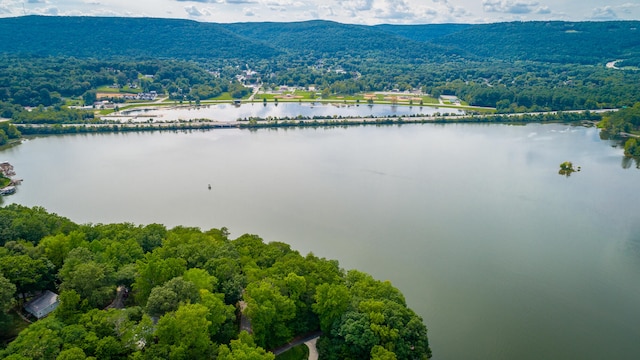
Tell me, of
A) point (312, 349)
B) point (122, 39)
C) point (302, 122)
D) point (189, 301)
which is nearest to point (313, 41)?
point (122, 39)

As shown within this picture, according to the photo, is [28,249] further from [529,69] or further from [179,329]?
[529,69]

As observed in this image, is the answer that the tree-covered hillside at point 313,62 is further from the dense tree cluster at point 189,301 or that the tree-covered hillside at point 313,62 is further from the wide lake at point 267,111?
the dense tree cluster at point 189,301

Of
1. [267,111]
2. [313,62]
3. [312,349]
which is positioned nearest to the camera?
[312,349]

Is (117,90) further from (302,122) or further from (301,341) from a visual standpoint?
(301,341)

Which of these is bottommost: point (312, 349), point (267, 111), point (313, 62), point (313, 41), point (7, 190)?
point (312, 349)

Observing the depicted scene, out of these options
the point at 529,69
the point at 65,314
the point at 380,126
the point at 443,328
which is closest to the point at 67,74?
the point at 380,126

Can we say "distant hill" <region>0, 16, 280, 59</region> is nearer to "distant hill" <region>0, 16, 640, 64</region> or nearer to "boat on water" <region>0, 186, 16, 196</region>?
"distant hill" <region>0, 16, 640, 64</region>
